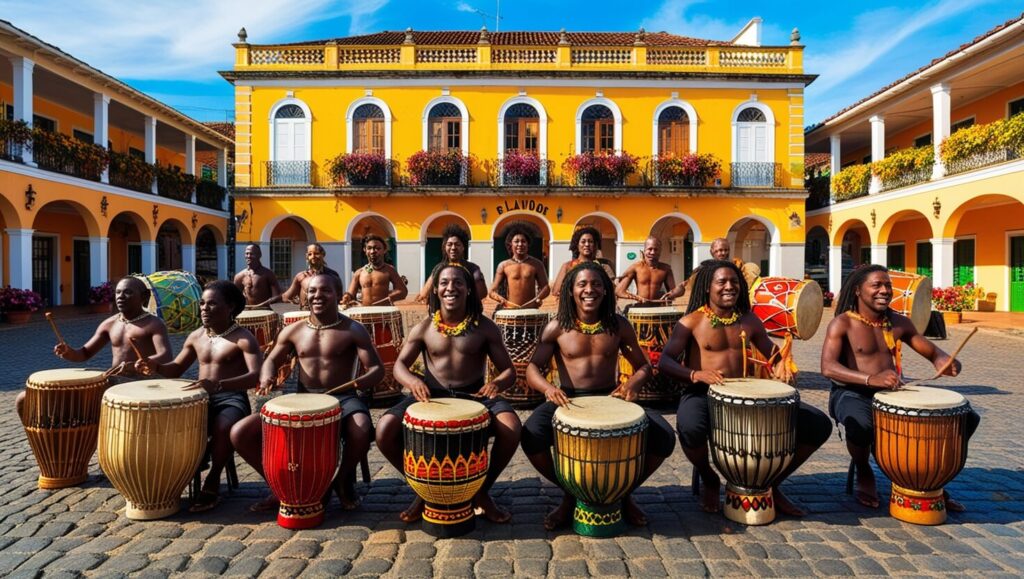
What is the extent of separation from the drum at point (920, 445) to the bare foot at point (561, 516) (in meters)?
1.90

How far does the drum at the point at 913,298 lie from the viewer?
23.0 ft

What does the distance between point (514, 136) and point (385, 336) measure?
45.7 ft

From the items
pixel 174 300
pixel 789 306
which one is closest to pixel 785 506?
pixel 789 306

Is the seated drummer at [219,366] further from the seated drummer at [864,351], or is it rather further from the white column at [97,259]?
the white column at [97,259]

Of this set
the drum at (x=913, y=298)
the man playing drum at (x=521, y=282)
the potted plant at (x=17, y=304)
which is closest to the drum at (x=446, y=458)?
the man playing drum at (x=521, y=282)

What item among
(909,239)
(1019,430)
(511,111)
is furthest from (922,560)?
(909,239)

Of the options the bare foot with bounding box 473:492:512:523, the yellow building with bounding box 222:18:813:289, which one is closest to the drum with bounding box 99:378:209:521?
the bare foot with bounding box 473:492:512:523

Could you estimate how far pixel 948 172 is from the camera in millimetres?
15750

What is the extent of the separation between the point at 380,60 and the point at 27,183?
33.1 feet

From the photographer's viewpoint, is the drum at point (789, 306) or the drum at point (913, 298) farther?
the drum at point (789, 306)

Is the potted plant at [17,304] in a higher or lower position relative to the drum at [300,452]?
higher

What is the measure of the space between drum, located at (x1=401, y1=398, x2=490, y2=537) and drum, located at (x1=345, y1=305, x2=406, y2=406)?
3.12m

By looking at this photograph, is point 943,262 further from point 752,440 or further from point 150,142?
point 150,142

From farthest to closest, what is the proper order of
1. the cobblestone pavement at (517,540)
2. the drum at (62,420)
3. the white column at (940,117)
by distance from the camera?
the white column at (940,117), the drum at (62,420), the cobblestone pavement at (517,540)
